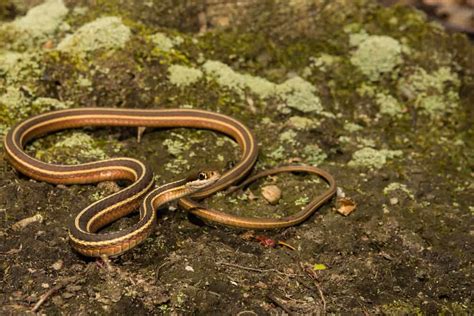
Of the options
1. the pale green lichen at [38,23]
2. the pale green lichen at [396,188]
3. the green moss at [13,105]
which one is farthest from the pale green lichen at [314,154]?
the pale green lichen at [38,23]

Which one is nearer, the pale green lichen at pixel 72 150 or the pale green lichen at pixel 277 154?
the pale green lichen at pixel 72 150

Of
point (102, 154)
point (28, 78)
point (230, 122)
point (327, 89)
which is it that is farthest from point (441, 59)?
point (28, 78)

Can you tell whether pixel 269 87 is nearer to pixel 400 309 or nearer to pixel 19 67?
pixel 19 67

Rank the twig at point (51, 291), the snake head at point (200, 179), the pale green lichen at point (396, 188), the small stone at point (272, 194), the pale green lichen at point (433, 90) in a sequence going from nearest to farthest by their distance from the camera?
the twig at point (51, 291) < the snake head at point (200, 179) < the small stone at point (272, 194) < the pale green lichen at point (396, 188) < the pale green lichen at point (433, 90)

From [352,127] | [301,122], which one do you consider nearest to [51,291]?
[301,122]

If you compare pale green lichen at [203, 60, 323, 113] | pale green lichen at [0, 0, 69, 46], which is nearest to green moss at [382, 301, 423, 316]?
pale green lichen at [203, 60, 323, 113]

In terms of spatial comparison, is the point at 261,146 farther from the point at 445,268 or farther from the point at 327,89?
the point at 445,268

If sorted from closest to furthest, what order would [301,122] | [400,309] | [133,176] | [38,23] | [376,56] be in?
[400,309] < [133,176] < [301,122] < [38,23] < [376,56]

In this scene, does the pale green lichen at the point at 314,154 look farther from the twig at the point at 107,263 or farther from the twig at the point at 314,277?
the twig at the point at 107,263

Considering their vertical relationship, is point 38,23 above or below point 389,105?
above
